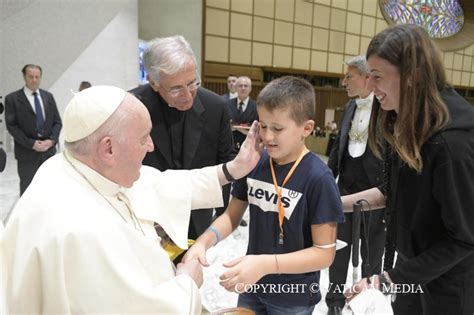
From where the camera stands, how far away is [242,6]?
36.0ft

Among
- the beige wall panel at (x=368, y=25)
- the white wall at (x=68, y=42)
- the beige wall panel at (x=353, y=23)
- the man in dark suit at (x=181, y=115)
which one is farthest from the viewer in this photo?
the beige wall panel at (x=368, y=25)

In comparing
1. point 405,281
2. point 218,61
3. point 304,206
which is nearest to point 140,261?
point 304,206

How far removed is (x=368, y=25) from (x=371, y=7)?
0.63 meters

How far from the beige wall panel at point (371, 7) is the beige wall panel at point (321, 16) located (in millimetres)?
1708

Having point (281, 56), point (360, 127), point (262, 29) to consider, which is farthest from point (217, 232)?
point (281, 56)

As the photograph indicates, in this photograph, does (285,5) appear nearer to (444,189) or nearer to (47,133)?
(47,133)

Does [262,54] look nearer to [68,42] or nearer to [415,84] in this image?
[68,42]

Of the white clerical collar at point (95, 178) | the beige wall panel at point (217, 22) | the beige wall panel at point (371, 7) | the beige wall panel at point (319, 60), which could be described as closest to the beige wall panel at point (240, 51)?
the beige wall panel at point (217, 22)

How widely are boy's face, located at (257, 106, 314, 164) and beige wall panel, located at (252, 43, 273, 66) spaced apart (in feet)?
34.5

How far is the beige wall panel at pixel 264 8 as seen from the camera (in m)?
11.3

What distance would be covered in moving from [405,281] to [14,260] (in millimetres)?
1239

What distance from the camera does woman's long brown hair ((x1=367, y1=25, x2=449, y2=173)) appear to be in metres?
1.15

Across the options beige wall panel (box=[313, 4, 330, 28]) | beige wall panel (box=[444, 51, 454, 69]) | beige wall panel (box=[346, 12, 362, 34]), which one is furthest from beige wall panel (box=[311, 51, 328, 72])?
beige wall panel (box=[444, 51, 454, 69])

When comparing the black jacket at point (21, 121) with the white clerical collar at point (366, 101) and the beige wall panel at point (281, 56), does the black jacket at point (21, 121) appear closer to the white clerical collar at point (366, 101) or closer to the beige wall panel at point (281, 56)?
the white clerical collar at point (366, 101)
